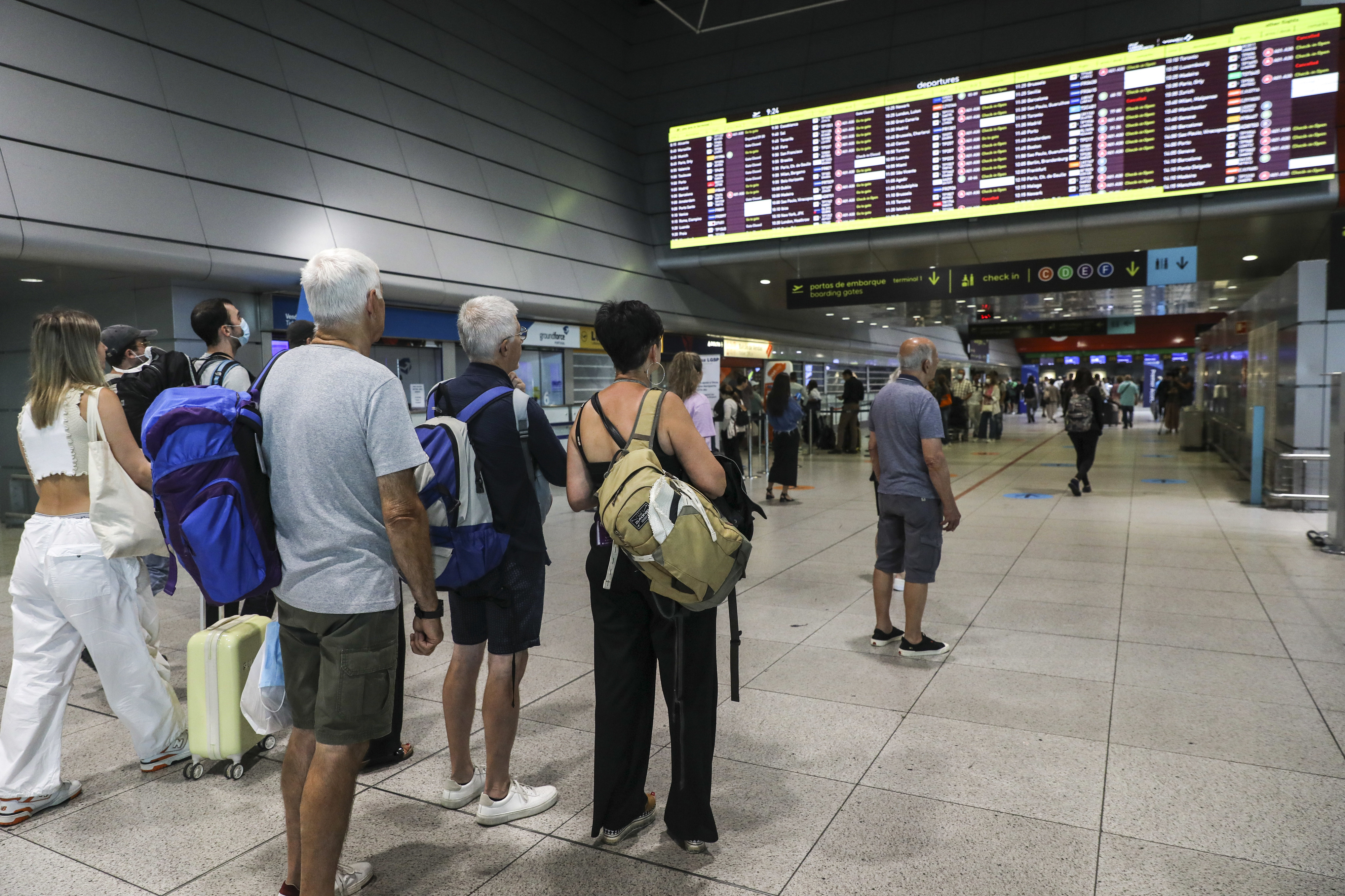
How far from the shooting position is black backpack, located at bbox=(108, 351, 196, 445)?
3.70m

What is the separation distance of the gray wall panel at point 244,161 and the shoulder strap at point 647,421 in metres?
8.37

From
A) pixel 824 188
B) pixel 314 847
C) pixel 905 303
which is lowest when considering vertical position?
pixel 314 847

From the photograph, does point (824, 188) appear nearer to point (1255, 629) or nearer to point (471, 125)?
point (471, 125)

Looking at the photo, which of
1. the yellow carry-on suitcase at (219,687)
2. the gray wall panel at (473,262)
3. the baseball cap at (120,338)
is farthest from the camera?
the gray wall panel at (473,262)

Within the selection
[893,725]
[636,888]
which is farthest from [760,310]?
[636,888]

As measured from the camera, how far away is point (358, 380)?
2025 millimetres

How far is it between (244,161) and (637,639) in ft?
29.7

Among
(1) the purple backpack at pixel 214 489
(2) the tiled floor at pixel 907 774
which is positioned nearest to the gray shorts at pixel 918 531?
(2) the tiled floor at pixel 907 774

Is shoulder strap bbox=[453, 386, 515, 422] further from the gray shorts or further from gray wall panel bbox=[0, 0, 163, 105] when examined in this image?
gray wall panel bbox=[0, 0, 163, 105]

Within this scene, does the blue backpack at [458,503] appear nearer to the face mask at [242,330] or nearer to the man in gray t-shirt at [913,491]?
the face mask at [242,330]

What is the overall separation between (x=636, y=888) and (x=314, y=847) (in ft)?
2.95

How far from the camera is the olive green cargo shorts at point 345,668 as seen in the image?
6.64 ft

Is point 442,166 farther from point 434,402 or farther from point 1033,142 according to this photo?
point 434,402

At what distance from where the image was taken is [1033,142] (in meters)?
11.6
